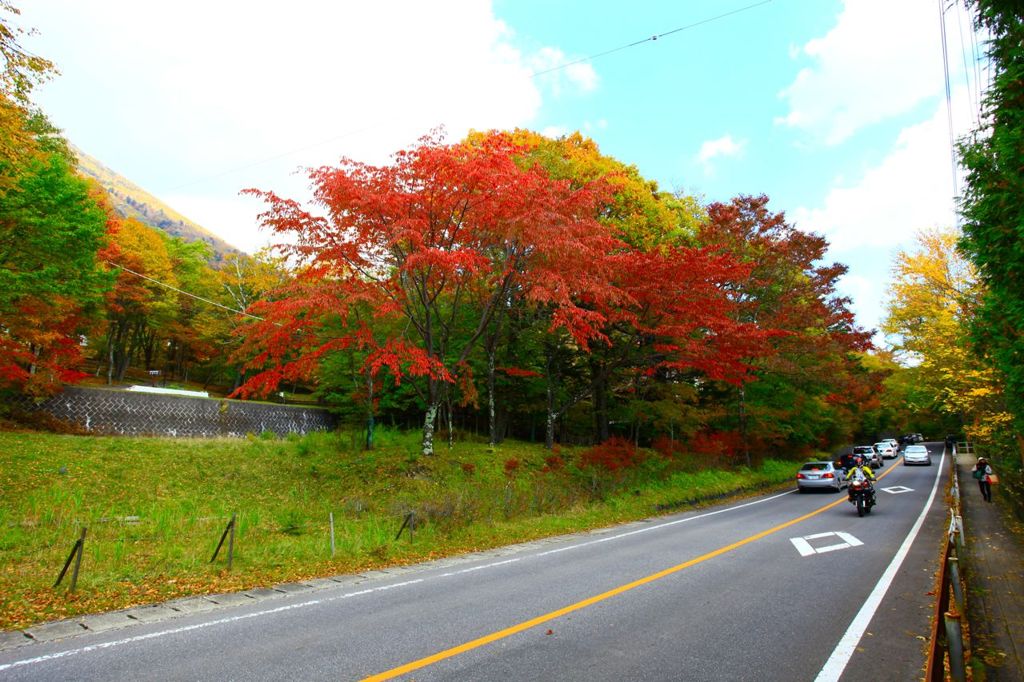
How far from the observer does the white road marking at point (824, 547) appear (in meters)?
10.6

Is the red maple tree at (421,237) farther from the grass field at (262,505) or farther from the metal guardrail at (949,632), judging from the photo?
the metal guardrail at (949,632)

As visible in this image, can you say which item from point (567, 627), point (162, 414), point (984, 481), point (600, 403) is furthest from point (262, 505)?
point (984, 481)

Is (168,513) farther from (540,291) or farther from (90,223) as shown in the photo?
(90,223)

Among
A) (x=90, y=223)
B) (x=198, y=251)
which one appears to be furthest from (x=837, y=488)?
(x=198, y=251)

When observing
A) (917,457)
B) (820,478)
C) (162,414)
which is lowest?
(917,457)

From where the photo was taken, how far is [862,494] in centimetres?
1583

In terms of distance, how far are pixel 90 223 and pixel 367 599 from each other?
18972 mm

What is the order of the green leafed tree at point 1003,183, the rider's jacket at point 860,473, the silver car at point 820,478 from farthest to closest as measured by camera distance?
1. the silver car at point 820,478
2. the rider's jacket at point 860,473
3. the green leafed tree at point 1003,183

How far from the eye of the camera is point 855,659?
5180 millimetres

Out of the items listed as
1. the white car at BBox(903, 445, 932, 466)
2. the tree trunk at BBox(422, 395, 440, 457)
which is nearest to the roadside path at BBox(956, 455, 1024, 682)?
the tree trunk at BBox(422, 395, 440, 457)

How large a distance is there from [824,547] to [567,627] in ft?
24.9

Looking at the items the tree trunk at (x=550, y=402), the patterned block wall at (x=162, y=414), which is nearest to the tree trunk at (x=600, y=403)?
the tree trunk at (x=550, y=402)

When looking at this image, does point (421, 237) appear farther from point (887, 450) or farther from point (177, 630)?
point (887, 450)

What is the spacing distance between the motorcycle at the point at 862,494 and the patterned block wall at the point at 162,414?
22.2m
